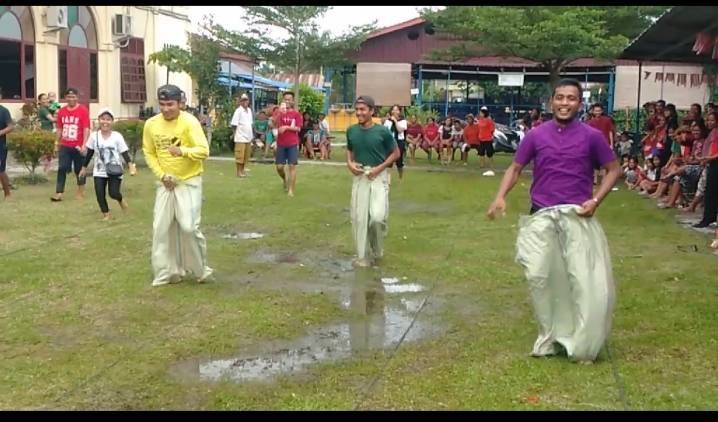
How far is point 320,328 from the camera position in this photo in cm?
651

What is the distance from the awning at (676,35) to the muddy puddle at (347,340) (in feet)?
17.6

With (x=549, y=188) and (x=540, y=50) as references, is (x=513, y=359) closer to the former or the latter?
(x=549, y=188)

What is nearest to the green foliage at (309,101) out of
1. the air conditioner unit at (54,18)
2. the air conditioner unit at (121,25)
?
the air conditioner unit at (121,25)

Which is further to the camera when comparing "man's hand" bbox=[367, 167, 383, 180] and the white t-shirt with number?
the white t-shirt with number

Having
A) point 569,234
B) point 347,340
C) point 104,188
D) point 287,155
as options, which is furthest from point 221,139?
point 569,234

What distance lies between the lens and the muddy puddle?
5.42m

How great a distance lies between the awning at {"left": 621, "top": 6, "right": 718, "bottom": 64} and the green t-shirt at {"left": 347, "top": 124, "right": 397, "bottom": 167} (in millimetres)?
4039

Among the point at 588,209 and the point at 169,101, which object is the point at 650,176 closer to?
the point at 169,101

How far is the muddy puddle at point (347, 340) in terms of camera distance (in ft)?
17.8

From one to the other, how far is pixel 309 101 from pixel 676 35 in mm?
17626

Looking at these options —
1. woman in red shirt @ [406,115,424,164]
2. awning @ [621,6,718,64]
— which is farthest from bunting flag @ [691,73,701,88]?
woman in red shirt @ [406,115,424,164]

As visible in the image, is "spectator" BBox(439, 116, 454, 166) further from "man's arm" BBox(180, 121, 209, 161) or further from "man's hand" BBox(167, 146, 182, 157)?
"man's hand" BBox(167, 146, 182, 157)

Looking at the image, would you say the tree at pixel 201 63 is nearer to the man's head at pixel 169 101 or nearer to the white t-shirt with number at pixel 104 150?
the white t-shirt with number at pixel 104 150

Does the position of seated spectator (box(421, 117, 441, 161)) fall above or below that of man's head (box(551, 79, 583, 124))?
below
